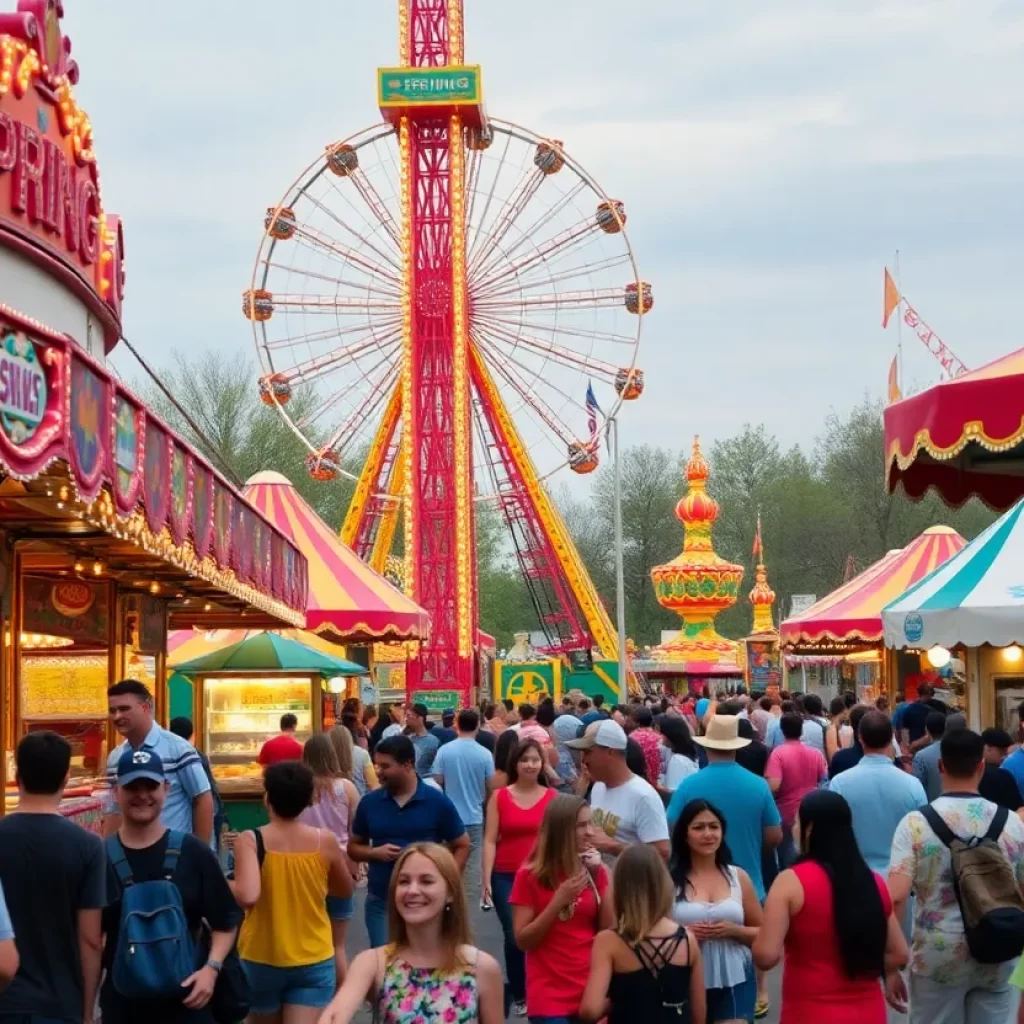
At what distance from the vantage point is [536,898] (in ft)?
21.5

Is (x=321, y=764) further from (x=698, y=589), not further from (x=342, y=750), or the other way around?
(x=698, y=589)

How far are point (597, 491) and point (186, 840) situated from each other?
71.9 meters

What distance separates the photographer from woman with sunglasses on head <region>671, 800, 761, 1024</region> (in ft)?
20.3

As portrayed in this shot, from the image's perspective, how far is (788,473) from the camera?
76938 mm

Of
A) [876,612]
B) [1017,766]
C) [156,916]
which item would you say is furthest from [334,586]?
[156,916]

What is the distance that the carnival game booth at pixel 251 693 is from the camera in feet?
60.6

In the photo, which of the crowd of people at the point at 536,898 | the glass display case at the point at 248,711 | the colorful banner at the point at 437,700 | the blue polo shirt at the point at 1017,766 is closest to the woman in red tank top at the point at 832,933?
the crowd of people at the point at 536,898

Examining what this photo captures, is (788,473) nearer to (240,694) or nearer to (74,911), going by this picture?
(240,694)

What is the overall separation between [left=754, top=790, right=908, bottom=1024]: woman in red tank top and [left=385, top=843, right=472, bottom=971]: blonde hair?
1265 mm

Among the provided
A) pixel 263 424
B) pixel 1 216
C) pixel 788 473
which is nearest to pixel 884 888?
pixel 1 216

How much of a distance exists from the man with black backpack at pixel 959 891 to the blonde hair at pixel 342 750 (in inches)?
147

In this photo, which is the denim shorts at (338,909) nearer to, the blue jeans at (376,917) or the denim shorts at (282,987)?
the blue jeans at (376,917)

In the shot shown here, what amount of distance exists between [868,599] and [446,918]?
2465cm

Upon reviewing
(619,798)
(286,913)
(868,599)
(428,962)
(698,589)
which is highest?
(698,589)
